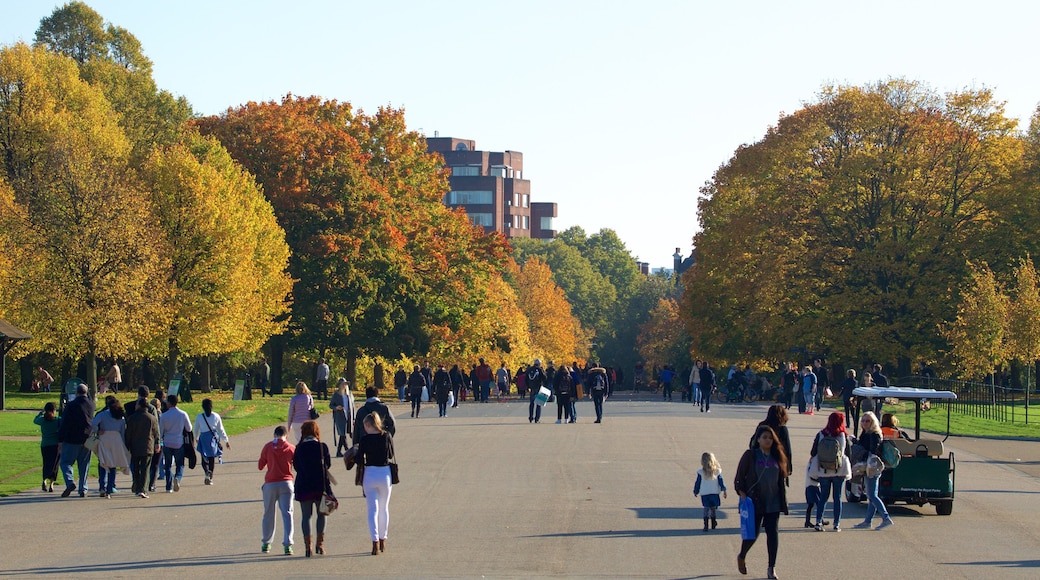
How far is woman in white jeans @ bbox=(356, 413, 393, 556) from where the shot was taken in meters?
14.6

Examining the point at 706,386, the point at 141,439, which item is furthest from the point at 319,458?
Result: the point at 706,386

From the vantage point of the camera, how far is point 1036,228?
54.7 meters

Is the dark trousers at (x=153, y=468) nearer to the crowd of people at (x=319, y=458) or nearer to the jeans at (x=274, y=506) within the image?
the crowd of people at (x=319, y=458)

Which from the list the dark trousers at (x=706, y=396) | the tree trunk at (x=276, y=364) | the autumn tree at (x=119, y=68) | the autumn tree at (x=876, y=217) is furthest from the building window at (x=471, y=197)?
the dark trousers at (x=706, y=396)

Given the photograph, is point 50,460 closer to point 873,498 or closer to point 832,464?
point 832,464

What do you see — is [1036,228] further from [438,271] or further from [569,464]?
[569,464]

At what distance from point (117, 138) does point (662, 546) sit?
51214mm

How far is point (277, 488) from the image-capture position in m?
15.0

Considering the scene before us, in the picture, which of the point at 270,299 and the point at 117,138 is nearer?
the point at 270,299

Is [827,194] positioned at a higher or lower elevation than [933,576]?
higher

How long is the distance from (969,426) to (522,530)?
26175 mm

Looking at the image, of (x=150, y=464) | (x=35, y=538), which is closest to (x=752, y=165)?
(x=150, y=464)

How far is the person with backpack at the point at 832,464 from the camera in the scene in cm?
1678

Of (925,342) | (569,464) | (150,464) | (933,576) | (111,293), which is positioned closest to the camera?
(933,576)
